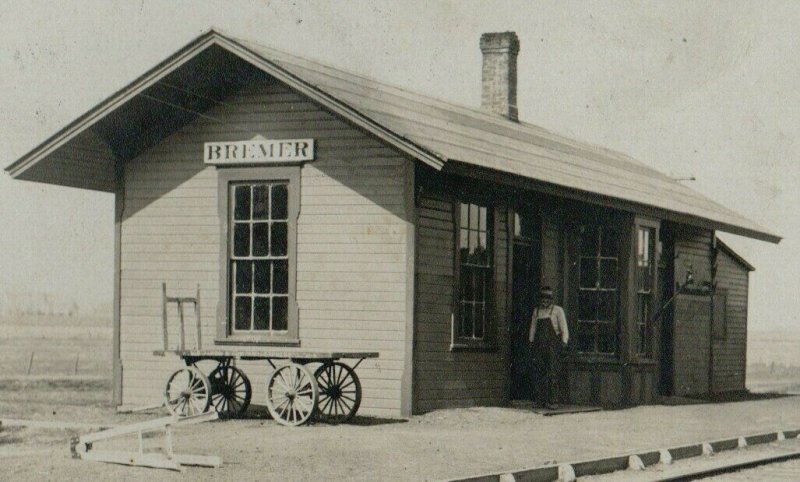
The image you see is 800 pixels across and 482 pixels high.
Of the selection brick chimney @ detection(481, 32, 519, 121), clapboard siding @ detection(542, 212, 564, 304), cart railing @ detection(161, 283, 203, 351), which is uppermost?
brick chimney @ detection(481, 32, 519, 121)

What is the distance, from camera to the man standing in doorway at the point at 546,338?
17594 millimetres

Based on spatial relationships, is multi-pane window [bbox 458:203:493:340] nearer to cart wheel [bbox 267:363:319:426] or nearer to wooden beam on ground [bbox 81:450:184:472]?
cart wheel [bbox 267:363:319:426]

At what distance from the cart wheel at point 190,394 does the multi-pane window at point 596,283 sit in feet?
22.8

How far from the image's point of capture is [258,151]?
16.6 meters

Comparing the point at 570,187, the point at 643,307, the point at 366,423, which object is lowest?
the point at 366,423

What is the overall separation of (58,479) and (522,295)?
401 inches

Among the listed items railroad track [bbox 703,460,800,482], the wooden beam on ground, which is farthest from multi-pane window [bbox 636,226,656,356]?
the wooden beam on ground

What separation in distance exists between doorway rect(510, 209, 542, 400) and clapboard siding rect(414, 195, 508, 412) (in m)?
0.93

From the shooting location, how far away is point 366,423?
14.9m

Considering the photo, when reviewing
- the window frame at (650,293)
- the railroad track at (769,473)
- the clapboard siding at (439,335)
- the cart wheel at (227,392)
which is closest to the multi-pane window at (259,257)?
the cart wheel at (227,392)

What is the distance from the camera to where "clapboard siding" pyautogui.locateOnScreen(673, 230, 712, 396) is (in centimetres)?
2278

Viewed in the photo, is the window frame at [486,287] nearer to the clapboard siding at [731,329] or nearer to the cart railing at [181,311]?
the cart railing at [181,311]

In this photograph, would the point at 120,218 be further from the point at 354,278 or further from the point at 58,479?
the point at 58,479

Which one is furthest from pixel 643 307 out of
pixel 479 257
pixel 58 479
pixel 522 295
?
pixel 58 479
